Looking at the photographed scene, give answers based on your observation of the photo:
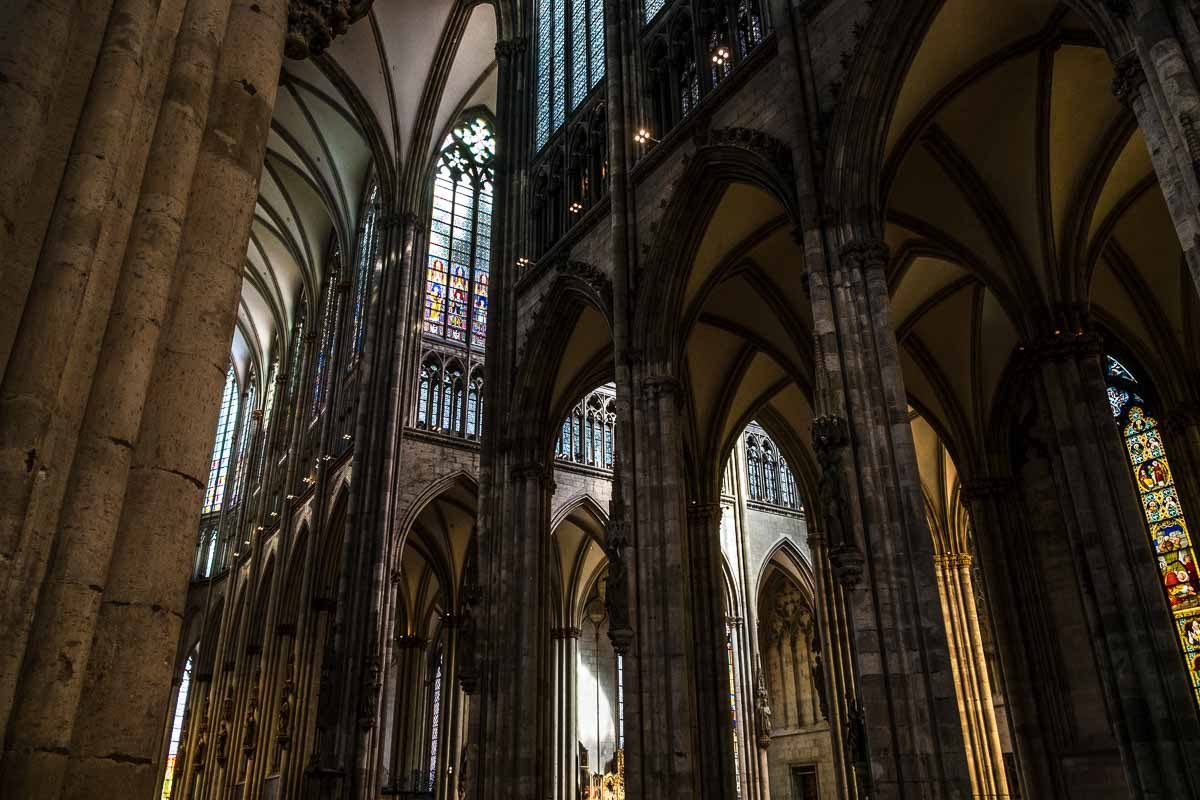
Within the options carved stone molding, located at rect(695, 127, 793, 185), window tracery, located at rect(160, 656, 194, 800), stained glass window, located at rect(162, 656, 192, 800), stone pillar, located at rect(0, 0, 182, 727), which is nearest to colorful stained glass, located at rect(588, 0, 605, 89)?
carved stone molding, located at rect(695, 127, 793, 185)

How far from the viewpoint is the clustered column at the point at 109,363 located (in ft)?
10.3

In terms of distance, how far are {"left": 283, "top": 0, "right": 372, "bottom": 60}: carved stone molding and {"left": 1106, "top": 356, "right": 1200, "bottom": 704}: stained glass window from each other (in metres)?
12.1

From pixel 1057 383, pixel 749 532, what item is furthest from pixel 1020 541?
pixel 749 532

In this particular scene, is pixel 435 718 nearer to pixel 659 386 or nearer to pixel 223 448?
pixel 223 448

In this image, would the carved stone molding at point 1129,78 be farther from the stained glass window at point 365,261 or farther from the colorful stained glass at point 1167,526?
the stained glass window at point 365,261

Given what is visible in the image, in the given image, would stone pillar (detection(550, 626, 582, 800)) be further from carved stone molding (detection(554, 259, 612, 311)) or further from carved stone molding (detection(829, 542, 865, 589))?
carved stone molding (detection(829, 542, 865, 589))

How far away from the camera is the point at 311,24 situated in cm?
577

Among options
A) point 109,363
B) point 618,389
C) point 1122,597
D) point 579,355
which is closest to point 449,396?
point 579,355

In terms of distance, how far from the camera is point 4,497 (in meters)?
3.10

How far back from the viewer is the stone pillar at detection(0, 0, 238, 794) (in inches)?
120

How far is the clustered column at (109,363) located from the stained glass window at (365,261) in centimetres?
1972

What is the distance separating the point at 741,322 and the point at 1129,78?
371 inches

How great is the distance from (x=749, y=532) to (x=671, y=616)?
16.1 m

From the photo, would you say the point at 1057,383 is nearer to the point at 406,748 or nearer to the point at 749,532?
the point at 749,532
